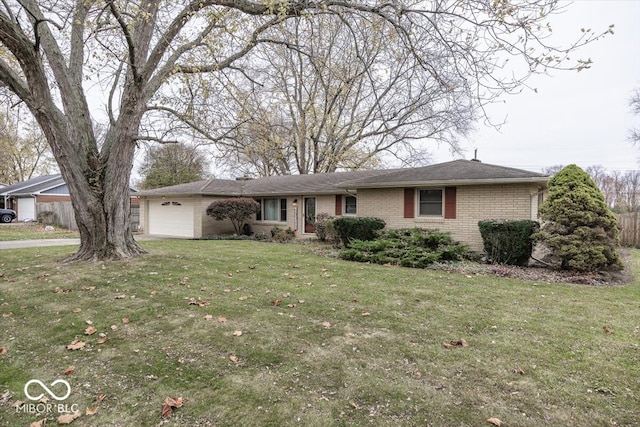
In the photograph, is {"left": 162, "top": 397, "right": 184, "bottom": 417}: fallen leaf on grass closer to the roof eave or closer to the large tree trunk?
the large tree trunk

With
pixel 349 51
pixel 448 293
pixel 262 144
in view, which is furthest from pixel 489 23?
pixel 262 144

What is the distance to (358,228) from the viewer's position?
12.8 metres

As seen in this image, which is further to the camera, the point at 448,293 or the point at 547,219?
the point at 547,219

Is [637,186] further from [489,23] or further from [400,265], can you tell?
[489,23]

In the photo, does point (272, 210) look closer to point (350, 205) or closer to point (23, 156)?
point (350, 205)

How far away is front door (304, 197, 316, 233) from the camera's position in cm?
1680

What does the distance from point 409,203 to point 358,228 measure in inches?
83.1

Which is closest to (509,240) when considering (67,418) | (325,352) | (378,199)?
(378,199)

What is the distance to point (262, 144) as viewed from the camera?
10.6 meters

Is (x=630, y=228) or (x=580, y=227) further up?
(x=580, y=227)

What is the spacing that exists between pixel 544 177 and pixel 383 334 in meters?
8.60

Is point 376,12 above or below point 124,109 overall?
above

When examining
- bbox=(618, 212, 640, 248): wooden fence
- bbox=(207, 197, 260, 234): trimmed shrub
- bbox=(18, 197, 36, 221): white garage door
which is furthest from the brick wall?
bbox=(18, 197, 36, 221): white garage door

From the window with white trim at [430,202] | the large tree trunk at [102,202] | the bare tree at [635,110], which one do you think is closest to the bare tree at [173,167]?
the large tree trunk at [102,202]
